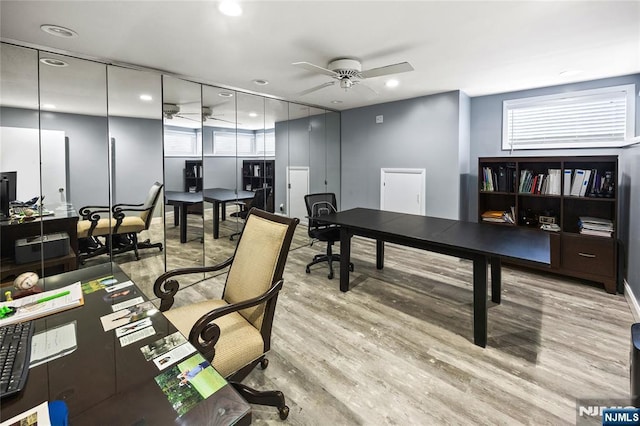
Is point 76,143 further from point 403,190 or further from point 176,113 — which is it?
point 403,190

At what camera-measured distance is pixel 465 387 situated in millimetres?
1923

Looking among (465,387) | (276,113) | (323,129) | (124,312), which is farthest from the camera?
(323,129)

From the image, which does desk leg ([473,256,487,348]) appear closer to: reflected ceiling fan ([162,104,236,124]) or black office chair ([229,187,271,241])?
black office chair ([229,187,271,241])

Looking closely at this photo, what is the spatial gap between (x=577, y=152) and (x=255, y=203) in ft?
14.8

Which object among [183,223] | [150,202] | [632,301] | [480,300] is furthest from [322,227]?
[632,301]

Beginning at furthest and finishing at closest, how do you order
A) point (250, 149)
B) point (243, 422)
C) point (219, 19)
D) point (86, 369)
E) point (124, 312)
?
1. point (250, 149)
2. point (219, 19)
3. point (124, 312)
4. point (86, 369)
5. point (243, 422)

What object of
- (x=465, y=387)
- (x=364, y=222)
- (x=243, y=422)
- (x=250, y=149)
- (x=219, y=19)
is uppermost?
(x=219, y=19)

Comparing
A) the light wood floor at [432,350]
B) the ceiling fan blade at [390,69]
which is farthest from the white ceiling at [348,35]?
the light wood floor at [432,350]

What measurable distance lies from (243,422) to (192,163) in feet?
10.8

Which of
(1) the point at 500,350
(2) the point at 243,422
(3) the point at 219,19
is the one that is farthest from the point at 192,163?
(1) the point at 500,350

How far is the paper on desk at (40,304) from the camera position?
126cm

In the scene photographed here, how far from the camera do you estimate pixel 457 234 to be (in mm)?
2695

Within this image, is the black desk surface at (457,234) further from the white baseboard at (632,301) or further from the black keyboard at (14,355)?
the black keyboard at (14,355)

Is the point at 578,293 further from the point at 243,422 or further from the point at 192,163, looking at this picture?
the point at 192,163
